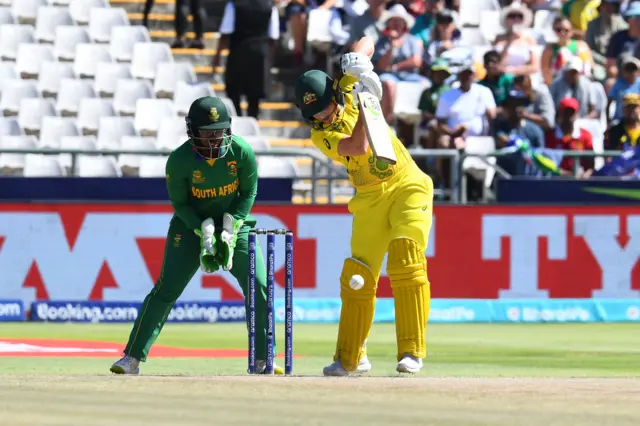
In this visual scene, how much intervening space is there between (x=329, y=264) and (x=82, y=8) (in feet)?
23.2

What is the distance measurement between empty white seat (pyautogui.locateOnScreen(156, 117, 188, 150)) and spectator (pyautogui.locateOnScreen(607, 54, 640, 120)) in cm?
583

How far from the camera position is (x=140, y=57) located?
21.4 metres

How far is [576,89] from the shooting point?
20219mm

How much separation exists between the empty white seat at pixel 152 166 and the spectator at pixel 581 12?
7.19 meters

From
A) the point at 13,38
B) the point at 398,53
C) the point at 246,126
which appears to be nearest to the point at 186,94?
the point at 246,126

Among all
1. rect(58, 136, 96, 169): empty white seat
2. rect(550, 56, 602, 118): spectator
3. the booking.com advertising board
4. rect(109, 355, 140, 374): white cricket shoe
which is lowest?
the booking.com advertising board

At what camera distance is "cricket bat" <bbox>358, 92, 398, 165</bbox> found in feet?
31.5

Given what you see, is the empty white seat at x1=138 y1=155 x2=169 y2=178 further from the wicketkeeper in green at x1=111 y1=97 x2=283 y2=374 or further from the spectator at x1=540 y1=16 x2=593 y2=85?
the wicketkeeper in green at x1=111 y1=97 x2=283 y2=374

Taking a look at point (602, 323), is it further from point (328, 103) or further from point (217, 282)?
point (328, 103)

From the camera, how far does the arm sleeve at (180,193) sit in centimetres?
1037

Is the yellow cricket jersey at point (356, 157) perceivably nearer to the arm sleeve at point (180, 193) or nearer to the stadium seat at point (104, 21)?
the arm sleeve at point (180, 193)

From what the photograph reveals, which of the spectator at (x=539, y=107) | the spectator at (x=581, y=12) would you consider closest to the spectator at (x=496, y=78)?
the spectator at (x=539, y=107)

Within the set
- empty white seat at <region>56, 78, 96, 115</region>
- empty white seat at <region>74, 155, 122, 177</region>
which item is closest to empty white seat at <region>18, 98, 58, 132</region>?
empty white seat at <region>56, 78, 96, 115</region>

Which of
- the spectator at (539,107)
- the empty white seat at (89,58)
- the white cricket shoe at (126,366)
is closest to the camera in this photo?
the white cricket shoe at (126,366)
